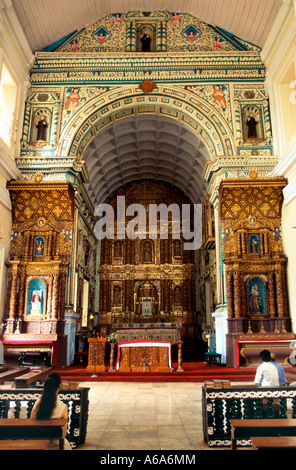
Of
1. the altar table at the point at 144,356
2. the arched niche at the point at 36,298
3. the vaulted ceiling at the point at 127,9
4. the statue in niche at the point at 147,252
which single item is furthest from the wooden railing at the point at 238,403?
the statue in niche at the point at 147,252

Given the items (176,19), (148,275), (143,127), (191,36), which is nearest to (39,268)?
(143,127)

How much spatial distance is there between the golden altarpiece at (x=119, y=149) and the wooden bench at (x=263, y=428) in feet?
27.1

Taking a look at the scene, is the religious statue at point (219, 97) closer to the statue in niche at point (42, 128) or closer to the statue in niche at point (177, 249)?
the statue in niche at point (42, 128)

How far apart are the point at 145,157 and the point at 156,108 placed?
5113 mm

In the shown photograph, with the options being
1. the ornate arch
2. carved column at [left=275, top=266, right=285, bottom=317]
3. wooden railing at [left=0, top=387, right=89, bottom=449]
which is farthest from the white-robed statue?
wooden railing at [left=0, top=387, right=89, bottom=449]

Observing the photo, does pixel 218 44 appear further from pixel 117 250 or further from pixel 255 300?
pixel 117 250

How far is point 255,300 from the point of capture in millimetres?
13055

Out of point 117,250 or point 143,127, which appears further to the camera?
point 117,250

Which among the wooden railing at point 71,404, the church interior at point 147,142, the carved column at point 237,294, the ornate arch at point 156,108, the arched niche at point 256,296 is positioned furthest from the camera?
the ornate arch at point 156,108

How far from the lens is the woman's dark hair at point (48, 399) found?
13.3 ft

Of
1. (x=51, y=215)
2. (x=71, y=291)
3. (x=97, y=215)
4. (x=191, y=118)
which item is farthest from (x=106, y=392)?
(x=97, y=215)

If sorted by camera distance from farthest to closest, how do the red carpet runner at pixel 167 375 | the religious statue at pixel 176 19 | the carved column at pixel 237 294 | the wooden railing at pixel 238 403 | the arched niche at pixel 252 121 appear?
the religious statue at pixel 176 19, the arched niche at pixel 252 121, the carved column at pixel 237 294, the red carpet runner at pixel 167 375, the wooden railing at pixel 238 403

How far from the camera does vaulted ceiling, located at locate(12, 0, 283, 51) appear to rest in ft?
44.3
